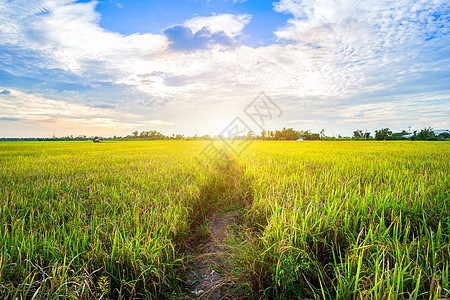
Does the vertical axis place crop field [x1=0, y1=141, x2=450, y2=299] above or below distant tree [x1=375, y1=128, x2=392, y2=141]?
below

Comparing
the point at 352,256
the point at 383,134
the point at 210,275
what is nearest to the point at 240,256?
the point at 210,275

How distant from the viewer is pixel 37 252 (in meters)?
1.71

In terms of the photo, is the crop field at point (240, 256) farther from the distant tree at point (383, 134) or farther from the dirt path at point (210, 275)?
the distant tree at point (383, 134)

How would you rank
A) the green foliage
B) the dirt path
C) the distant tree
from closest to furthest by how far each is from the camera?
the green foliage, the dirt path, the distant tree

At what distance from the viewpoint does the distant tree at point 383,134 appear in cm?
6264

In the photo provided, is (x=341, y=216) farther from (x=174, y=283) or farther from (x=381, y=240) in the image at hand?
(x=174, y=283)

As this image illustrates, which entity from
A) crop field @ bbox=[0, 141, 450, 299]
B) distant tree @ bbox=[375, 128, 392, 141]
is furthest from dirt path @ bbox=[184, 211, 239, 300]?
distant tree @ bbox=[375, 128, 392, 141]

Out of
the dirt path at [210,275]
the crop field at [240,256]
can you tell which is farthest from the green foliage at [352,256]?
the dirt path at [210,275]

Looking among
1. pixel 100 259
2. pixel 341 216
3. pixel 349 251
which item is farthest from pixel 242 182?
pixel 100 259

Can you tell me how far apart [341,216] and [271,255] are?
101 cm

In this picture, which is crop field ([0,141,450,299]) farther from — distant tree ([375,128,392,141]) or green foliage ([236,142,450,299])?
distant tree ([375,128,392,141])

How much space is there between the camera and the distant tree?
206 feet

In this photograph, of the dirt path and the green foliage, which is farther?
the dirt path

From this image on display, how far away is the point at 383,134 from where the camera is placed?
64.5 m
